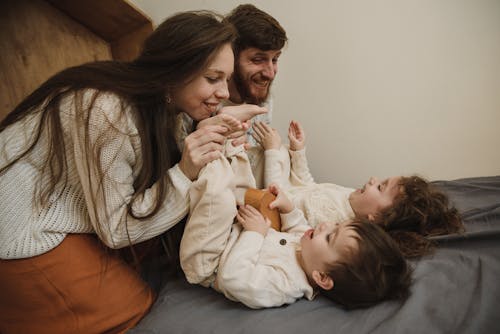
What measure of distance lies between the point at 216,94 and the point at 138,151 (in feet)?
0.88

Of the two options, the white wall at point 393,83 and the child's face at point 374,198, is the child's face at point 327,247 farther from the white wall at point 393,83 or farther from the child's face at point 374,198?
the white wall at point 393,83

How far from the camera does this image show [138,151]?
71 cm

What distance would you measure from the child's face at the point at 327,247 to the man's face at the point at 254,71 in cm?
64

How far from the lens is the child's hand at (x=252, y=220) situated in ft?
2.64

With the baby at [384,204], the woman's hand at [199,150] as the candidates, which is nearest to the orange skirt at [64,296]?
the woman's hand at [199,150]

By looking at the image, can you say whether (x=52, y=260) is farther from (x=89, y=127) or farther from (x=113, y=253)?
(x=89, y=127)

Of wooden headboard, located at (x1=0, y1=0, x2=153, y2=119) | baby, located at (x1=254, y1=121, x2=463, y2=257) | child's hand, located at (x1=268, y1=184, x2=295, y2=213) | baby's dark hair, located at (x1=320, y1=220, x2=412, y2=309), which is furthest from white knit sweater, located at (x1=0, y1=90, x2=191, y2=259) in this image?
wooden headboard, located at (x1=0, y1=0, x2=153, y2=119)

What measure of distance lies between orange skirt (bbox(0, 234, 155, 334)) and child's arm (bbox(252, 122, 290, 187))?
0.65 m

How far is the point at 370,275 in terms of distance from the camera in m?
0.68

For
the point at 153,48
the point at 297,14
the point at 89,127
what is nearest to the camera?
the point at 89,127

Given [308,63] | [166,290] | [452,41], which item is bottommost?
[166,290]

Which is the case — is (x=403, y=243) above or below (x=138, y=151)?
below

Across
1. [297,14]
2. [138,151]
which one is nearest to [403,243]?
[138,151]

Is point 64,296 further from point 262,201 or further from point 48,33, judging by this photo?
point 48,33
